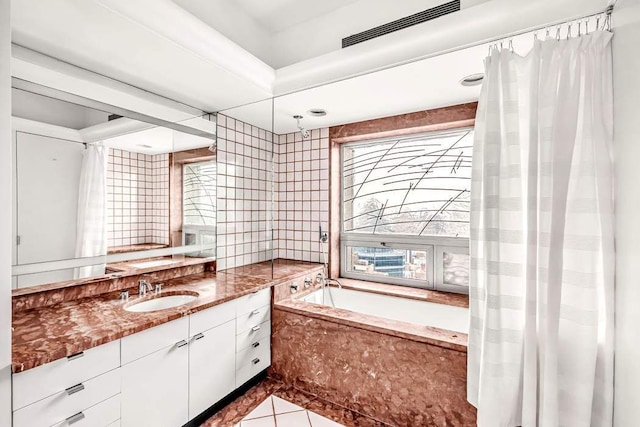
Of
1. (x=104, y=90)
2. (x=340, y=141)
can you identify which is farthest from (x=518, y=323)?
(x=104, y=90)

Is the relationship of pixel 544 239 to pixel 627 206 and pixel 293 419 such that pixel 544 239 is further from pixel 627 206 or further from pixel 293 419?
pixel 293 419

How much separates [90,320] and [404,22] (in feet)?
7.38

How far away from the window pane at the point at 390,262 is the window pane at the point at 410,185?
0.60 ft

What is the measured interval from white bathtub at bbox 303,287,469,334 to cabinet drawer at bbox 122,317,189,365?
1.07 m

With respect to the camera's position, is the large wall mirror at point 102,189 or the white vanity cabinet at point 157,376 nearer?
the white vanity cabinet at point 157,376

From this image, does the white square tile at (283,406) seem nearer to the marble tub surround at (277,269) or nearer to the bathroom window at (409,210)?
the marble tub surround at (277,269)

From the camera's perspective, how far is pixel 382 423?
1.85m

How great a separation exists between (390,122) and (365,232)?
3.38 feet

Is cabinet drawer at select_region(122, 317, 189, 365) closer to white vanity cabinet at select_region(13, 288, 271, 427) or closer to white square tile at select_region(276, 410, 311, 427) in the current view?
white vanity cabinet at select_region(13, 288, 271, 427)

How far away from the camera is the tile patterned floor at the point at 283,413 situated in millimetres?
1842

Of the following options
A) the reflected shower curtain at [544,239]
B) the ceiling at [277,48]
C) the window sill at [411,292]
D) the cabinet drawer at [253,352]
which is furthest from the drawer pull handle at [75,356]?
the window sill at [411,292]

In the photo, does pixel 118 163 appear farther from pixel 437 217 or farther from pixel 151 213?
pixel 437 217

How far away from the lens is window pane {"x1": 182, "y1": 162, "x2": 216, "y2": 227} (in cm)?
237

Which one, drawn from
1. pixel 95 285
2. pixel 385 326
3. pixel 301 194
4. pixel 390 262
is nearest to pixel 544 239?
pixel 385 326
